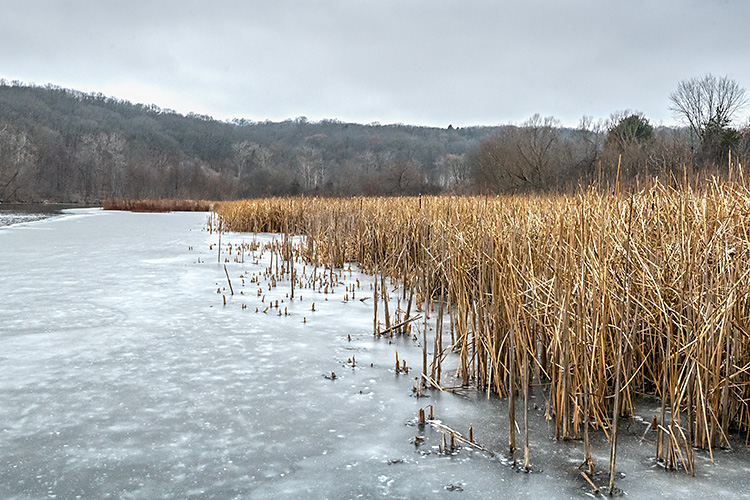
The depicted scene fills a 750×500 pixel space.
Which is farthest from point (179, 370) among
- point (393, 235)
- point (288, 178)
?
point (288, 178)

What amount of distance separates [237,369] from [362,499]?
1.47 m

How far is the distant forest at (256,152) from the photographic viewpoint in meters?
28.6

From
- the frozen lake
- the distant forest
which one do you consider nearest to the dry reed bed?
the frozen lake

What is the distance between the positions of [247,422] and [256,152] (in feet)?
302

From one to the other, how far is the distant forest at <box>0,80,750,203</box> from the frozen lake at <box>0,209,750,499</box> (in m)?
19.8

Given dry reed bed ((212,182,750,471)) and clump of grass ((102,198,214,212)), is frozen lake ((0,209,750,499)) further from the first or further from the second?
clump of grass ((102,198,214,212))

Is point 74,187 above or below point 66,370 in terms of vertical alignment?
above

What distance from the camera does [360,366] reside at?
9.88 feet

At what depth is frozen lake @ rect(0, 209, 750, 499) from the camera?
1.71 meters

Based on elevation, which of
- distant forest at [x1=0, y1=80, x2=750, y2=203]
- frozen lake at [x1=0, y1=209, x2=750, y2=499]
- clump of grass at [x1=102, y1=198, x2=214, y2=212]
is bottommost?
frozen lake at [x1=0, y1=209, x2=750, y2=499]

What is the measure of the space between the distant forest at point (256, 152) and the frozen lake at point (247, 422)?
65.0 feet

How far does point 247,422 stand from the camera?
219cm

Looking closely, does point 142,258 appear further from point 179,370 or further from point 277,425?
point 277,425

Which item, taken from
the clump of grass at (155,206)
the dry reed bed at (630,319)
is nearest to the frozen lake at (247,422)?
the dry reed bed at (630,319)
